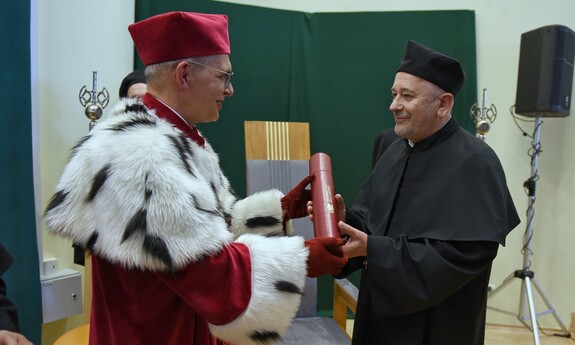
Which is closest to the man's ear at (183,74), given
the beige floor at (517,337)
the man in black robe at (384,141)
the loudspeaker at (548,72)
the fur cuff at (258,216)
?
the fur cuff at (258,216)

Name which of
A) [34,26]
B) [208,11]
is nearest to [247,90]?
[208,11]

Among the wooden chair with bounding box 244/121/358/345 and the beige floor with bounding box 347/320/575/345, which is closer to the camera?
the wooden chair with bounding box 244/121/358/345

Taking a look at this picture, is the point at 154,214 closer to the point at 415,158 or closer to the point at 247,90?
the point at 415,158

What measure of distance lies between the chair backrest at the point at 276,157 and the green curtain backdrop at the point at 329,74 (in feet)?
2.93

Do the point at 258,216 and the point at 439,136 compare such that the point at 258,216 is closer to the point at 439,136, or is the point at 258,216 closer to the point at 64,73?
the point at 439,136

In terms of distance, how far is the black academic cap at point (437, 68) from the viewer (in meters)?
1.71

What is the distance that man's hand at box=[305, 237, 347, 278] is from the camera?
1.22 m

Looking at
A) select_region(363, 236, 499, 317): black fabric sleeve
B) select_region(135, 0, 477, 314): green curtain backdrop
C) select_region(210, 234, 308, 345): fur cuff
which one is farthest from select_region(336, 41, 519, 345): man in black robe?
select_region(135, 0, 477, 314): green curtain backdrop

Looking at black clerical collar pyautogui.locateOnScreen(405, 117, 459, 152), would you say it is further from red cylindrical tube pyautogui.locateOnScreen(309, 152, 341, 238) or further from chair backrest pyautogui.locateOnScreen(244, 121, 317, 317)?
chair backrest pyautogui.locateOnScreen(244, 121, 317, 317)

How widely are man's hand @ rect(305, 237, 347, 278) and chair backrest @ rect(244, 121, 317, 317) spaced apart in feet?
5.31

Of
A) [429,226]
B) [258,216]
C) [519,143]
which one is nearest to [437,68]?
[429,226]

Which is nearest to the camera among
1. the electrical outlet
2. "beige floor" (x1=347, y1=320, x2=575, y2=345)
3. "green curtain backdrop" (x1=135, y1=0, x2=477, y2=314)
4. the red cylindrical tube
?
the red cylindrical tube

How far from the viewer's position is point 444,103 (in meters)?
1.75

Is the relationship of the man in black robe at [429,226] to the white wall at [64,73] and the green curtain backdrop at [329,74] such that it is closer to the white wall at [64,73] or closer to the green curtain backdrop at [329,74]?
the white wall at [64,73]
